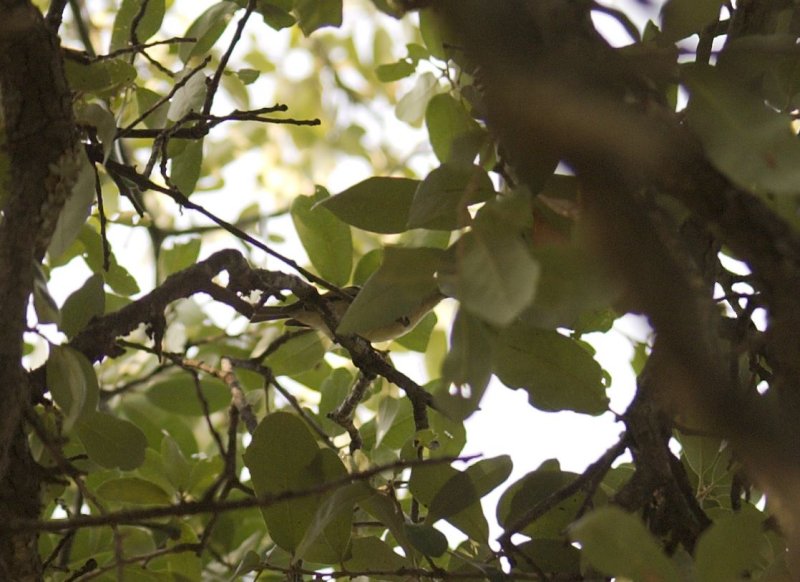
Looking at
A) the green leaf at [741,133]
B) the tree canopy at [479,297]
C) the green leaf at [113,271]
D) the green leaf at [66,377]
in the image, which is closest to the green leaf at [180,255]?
the tree canopy at [479,297]

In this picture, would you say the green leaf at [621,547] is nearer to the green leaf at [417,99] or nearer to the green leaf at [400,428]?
the green leaf at [400,428]

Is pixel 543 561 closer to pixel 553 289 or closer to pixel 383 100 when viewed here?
Result: pixel 553 289

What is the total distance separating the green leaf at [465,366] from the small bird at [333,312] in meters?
0.33

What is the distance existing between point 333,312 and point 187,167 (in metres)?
0.18

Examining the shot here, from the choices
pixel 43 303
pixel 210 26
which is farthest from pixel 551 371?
pixel 210 26

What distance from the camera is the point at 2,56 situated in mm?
549

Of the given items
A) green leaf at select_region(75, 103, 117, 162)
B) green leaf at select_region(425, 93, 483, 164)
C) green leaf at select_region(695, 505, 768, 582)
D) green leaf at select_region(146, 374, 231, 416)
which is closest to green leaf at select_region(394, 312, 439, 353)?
green leaf at select_region(425, 93, 483, 164)

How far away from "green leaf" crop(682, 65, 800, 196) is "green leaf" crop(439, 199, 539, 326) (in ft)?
0.32

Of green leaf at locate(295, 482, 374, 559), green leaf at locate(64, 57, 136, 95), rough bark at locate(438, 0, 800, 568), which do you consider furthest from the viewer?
green leaf at locate(64, 57, 136, 95)

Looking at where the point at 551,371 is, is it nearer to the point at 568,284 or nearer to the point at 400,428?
the point at 568,284

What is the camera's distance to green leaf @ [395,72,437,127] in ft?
3.12

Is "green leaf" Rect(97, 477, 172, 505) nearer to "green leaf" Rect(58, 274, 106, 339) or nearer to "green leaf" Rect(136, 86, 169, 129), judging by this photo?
"green leaf" Rect(58, 274, 106, 339)

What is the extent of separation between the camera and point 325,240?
858mm

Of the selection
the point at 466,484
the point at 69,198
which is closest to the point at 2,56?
the point at 69,198
